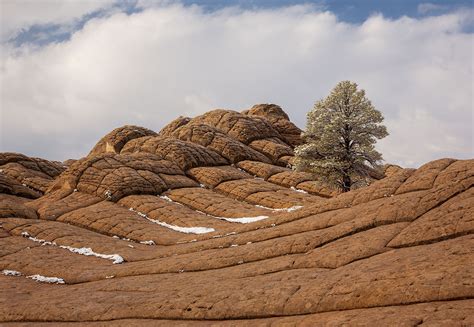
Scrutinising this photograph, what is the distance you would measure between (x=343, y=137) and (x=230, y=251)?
95.0 feet

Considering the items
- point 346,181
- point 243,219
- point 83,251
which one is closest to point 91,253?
point 83,251

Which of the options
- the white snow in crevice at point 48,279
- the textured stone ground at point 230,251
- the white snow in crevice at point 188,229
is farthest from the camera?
the white snow in crevice at point 188,229

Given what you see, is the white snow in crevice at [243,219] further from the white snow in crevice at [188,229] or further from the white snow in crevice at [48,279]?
the white snow in crevice at [48,279]

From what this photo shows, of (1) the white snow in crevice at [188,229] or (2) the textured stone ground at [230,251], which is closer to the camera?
(2) the textured stone ground at [230,251]

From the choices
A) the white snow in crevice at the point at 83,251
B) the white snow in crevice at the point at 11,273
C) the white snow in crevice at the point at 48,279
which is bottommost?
the white snow in crevice at the point at 48,279

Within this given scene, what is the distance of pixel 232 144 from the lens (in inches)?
2255

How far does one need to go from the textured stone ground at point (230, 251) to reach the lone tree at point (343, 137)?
411cm

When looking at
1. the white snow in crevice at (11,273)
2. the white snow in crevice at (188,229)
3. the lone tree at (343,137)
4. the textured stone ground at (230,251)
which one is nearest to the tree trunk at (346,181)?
the lone tree at (343,137)

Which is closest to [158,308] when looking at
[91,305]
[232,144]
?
[91,305]

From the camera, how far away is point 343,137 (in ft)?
151

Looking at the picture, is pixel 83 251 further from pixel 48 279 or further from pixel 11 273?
pixel 48 279

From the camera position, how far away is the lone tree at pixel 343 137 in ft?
148

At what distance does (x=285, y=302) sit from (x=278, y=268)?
158 inches

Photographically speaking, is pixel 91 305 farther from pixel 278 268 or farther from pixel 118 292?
pixel 278 268
